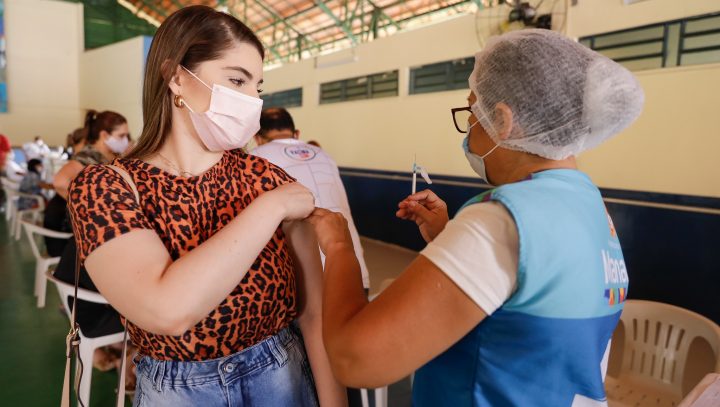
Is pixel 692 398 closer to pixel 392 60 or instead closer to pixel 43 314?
pixel 43 314

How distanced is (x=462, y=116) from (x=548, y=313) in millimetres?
481

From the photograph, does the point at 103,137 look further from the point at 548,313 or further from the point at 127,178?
the point at 548,313

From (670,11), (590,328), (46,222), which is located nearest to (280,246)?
(590,328)

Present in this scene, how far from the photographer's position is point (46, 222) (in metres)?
3.24

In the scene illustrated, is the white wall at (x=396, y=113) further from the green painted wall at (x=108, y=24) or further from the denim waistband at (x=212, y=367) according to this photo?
the green painted wall at (x=108, y=24)

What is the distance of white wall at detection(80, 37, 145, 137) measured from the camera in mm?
12086

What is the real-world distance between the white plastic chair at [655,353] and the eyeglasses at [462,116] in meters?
1.17

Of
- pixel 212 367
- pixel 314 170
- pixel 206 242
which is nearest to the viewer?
pixel 206 242

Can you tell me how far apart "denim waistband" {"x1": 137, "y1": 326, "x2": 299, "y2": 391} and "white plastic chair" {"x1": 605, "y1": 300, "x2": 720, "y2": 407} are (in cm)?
126

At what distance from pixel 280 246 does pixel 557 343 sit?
1.92 ft

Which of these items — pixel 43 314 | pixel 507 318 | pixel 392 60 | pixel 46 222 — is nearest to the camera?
pixel 507 318

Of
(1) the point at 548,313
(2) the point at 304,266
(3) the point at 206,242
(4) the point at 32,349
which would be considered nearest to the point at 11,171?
(4) the point at 32,349

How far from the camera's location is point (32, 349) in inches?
113

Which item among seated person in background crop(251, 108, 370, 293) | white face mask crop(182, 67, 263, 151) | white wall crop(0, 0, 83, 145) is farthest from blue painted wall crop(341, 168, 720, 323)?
white wall crop(0, 0, 83, 145)
